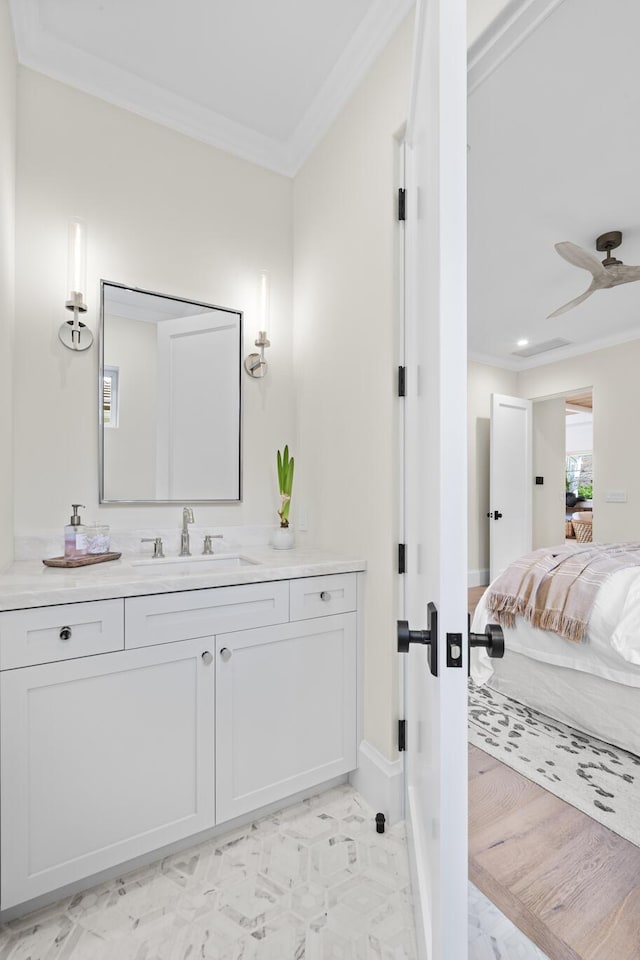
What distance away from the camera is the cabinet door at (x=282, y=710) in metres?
1.45

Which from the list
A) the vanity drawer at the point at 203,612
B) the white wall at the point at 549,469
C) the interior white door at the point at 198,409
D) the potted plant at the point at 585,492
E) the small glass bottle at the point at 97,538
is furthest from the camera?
the potted plant at the point at 585,492

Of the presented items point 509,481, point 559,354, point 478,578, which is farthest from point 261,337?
point 559,354

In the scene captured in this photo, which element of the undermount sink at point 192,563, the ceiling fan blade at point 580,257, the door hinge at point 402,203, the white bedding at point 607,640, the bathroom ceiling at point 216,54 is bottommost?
the white bedding at point 607,640

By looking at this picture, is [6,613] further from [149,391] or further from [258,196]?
[258,196]

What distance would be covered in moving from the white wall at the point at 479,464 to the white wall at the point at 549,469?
37.5 inches

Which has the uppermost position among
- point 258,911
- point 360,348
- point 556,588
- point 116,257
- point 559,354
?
point 559,354

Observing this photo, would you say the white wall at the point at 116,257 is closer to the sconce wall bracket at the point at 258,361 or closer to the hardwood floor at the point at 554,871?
the sconce wall bracket at the point at 258,361

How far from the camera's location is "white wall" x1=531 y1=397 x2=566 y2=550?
575 cm

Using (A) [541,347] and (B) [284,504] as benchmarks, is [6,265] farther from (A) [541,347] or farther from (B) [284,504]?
(A) [541,347]

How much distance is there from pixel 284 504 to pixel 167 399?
Answer: 697 mm

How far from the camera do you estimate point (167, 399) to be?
1.98m

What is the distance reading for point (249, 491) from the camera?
2.18 metres

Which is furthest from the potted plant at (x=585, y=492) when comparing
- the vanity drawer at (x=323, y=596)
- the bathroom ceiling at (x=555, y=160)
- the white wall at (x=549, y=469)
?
the vanity drawer at (x=323, y=596)

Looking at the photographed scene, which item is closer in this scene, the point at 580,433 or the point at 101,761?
the point at 101,761
